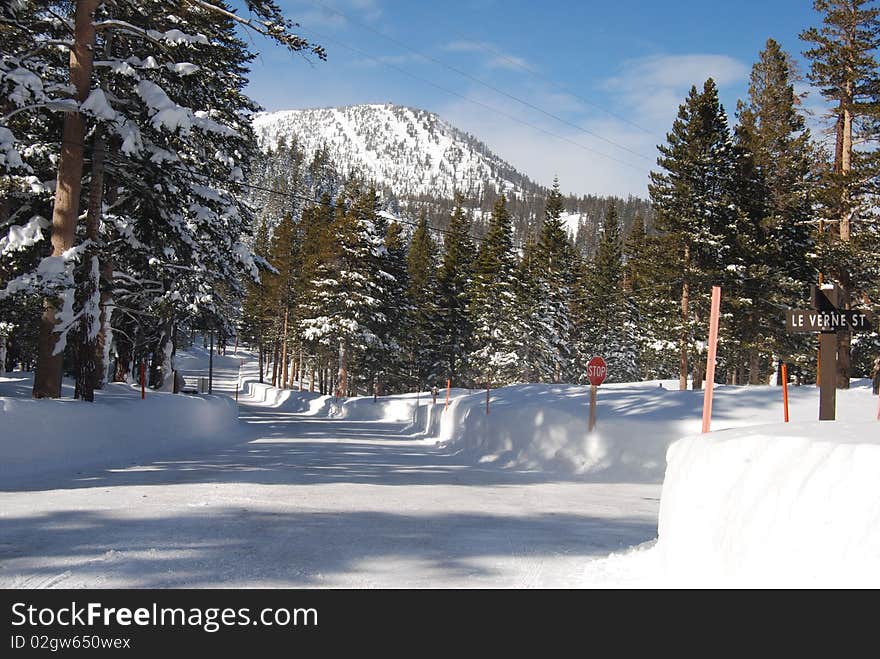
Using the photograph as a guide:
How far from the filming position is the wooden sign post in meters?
8.47

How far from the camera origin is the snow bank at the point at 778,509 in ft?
11.8

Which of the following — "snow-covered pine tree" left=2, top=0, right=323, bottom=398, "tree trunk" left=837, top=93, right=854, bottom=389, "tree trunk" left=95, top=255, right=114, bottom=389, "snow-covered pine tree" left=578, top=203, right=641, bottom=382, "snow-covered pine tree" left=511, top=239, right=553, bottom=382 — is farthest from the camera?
"snow-covered pine tree" left=578, top=203, right=641, bottom=382

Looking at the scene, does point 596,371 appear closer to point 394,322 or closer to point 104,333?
point 104,333

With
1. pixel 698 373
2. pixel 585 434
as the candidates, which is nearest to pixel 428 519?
pixel 585 434

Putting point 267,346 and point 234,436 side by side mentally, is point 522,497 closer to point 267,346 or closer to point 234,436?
point 234,436

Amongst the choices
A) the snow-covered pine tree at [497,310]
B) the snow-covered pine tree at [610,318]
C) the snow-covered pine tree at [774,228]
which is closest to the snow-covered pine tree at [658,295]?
the snow-covered pine tree at [774,228]

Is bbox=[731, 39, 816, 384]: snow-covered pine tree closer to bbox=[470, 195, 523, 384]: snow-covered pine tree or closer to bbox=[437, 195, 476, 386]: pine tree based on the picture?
bbox=[470, 195, 523, 384]: snow-covered pine tree

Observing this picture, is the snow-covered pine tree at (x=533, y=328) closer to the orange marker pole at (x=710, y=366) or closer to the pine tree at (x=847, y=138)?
the pine tree at (x=847, y=138)

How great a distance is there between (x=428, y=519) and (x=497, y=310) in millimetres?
47682

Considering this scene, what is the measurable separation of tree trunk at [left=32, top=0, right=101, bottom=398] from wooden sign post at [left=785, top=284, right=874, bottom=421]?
12087 millimetres

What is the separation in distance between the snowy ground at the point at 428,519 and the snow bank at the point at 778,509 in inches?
0.5

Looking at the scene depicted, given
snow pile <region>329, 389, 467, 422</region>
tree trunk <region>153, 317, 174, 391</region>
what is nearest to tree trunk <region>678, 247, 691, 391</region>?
snow pile <region>329, 389, 467, 422</region>
